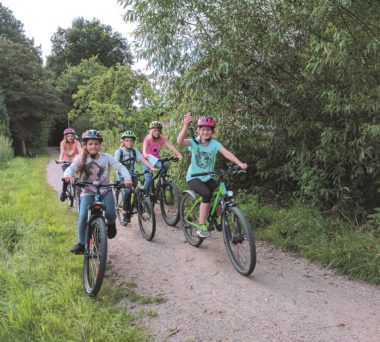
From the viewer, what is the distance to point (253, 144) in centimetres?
744

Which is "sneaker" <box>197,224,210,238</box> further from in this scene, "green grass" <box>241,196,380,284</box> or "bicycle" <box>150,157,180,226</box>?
"bicycle" <box>150,157,180,226</box>

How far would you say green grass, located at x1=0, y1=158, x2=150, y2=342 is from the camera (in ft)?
11.2

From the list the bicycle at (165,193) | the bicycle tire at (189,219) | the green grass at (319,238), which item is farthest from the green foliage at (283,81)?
the bicycle tire at (189,219)

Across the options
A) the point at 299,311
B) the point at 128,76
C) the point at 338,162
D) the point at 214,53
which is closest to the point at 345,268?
the point at 299,311

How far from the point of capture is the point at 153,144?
7.57 meters

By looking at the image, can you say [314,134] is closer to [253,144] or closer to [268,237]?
[253,144]

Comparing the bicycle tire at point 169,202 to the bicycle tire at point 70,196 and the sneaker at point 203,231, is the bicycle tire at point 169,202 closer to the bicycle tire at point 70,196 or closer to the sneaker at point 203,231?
the sneaker at point 203,231

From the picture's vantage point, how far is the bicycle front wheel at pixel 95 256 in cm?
407

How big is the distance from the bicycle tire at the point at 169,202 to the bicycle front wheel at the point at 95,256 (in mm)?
2742

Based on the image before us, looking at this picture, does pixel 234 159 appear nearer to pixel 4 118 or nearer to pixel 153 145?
pixel 153 145

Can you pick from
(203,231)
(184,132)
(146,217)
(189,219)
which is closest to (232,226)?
(203,231)

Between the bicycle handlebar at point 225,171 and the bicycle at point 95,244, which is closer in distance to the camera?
the bicycle at point 95,244

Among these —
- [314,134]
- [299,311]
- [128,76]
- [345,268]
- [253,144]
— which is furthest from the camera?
[128,76]

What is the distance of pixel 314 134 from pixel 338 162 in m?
0.69
